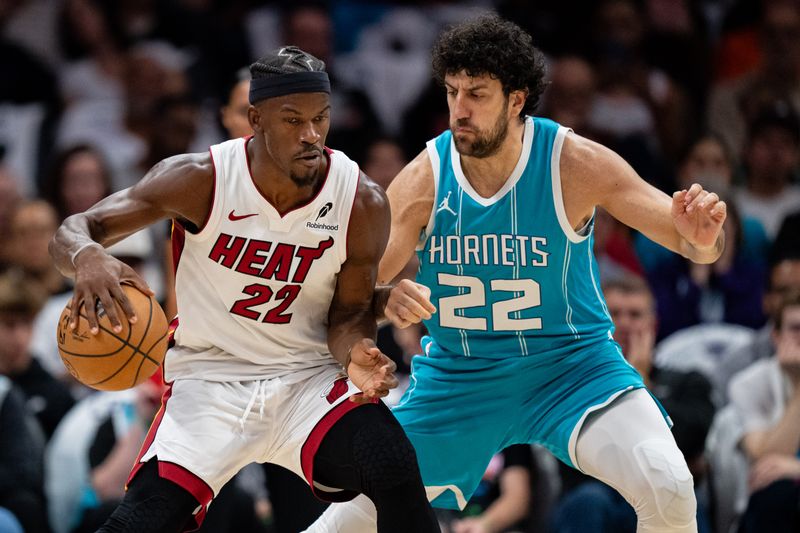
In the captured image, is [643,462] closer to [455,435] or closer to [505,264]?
[455,435]

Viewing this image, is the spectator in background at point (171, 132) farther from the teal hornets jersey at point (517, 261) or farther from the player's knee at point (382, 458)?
the player's knee at point (382, 458)

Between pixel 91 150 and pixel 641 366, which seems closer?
pixel 641 366

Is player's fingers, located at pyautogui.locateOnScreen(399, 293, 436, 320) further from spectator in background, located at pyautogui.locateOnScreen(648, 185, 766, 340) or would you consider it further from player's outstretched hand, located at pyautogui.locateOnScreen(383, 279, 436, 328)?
spectator in background, located at pyautogui.locateOnScreen(648, 185, 766, 340)

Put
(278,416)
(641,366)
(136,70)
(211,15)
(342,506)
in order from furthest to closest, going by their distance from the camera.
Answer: (211,15), (136,70), (641,366), (342,506), (278,416)

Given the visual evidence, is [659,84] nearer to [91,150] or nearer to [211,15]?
[211,15]

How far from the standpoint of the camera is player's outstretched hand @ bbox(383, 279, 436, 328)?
15.1 feet

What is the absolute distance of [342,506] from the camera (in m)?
5.31

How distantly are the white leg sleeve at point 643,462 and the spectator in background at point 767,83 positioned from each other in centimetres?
544

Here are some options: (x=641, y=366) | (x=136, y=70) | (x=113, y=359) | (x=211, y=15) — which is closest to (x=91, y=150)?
(x=136, y=70)

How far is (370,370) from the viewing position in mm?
4734

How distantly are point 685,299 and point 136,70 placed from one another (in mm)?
4504

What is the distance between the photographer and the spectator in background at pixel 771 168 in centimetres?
952

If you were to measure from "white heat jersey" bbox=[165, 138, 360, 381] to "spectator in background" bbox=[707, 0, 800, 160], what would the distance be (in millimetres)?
5875

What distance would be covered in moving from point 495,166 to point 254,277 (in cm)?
117
